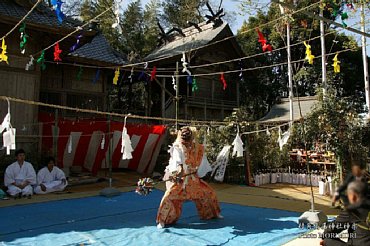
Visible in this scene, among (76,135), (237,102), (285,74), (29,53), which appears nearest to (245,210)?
(76,135)

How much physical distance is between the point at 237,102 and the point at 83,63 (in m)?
9.57

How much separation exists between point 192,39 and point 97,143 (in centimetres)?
937

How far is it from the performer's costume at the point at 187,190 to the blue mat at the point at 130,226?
7.3 inches

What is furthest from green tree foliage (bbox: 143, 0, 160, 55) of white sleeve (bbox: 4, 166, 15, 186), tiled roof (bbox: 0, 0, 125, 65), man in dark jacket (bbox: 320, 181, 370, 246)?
man in dark jacket (bbox: 320, 181, 370, 246)

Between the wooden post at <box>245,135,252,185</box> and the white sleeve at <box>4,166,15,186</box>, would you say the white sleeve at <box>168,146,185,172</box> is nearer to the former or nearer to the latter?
the white sleeve at <box>4,166,15,186</box>

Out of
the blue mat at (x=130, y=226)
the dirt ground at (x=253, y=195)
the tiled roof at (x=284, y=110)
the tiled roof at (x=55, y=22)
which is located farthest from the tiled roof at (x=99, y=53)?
the tiled roof at (x=284, y=110)

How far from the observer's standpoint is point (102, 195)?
8.09 metres

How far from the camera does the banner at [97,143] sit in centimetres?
981

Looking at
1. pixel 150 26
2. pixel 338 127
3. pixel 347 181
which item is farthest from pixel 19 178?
pixel 150 26

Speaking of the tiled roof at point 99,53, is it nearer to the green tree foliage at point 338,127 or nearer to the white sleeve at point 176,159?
the white sleeve at point 176,159

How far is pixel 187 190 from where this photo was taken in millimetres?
5234

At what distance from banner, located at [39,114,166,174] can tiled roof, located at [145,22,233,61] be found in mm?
4982

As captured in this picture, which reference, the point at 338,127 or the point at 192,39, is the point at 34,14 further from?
the point at 192,39

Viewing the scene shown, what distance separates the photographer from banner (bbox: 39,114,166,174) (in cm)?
981
